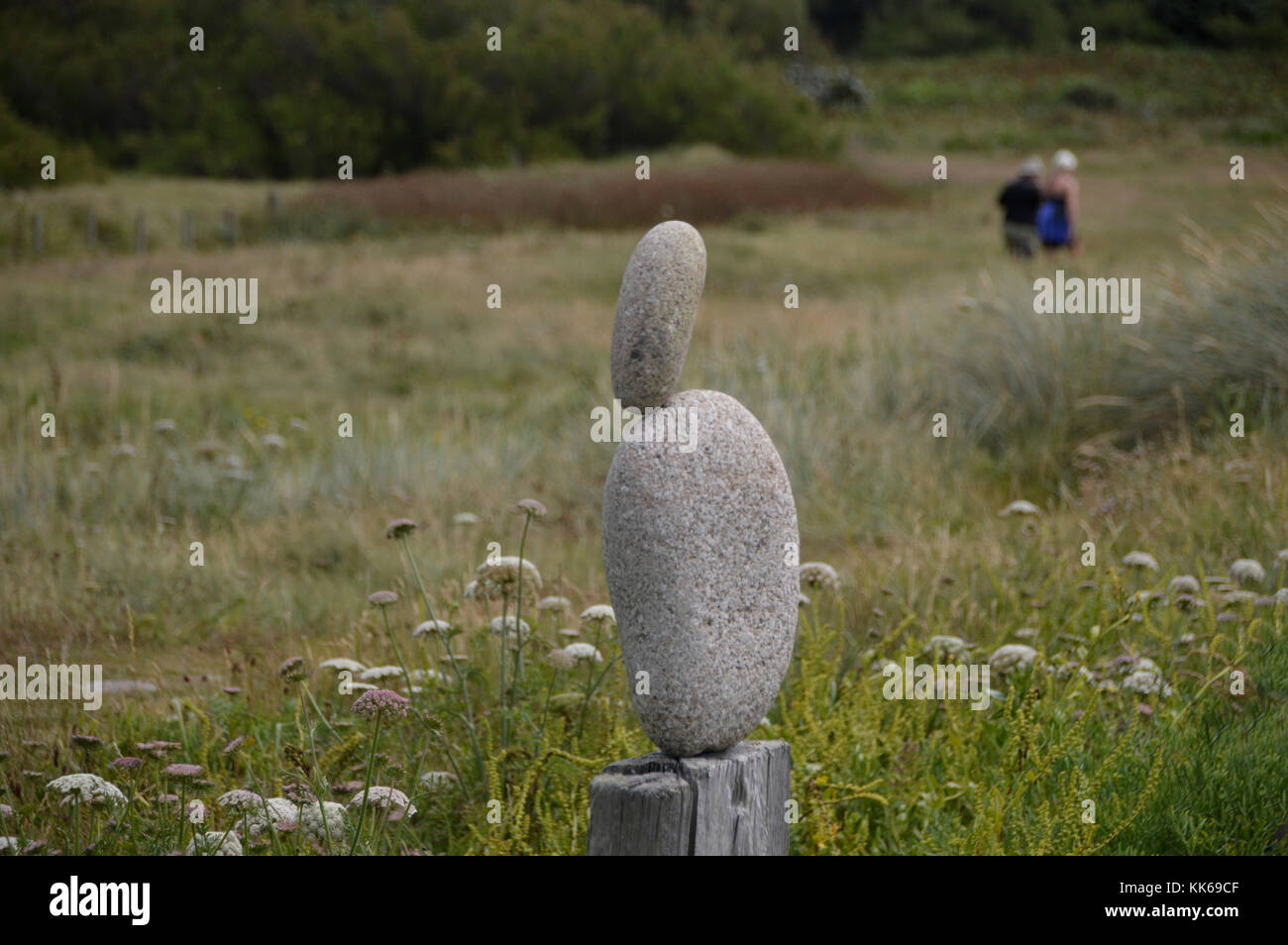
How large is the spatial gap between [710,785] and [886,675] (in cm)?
164

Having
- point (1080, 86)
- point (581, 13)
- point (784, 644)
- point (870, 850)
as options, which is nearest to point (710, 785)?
point (784, 644)

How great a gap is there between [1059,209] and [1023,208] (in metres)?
0.99

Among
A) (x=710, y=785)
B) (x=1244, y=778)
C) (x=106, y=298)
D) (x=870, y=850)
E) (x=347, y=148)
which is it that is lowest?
(x=870, y=850)

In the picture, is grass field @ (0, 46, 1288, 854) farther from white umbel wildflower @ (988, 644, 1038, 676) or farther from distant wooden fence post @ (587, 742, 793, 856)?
distant wooden fence post @ (587, 742, 793, 856)

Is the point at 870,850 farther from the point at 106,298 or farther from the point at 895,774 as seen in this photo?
the point at 106,298

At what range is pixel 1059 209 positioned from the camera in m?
12.2

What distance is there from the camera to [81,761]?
3627mm

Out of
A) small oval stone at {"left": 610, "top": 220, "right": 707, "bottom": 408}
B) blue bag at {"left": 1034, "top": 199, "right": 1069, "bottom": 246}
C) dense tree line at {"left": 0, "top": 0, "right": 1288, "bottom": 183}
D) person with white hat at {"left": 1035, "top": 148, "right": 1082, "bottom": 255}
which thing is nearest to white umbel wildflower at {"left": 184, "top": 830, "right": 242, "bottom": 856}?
small oval stone at {"left": 610, "top": 220, "right": 707, "bottom": 408}

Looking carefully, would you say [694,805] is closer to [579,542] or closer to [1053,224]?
[579,542]

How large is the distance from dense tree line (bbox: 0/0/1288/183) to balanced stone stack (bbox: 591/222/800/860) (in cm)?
2944

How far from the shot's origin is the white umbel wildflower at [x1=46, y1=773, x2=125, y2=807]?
2.72 metres

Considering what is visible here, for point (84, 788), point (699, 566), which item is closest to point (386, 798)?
point (84, 788)

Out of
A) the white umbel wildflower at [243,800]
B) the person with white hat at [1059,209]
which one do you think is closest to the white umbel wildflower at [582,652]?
the white umbel wildflower at [243,800]

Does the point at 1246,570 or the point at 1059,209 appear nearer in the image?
the point at 1246,570
